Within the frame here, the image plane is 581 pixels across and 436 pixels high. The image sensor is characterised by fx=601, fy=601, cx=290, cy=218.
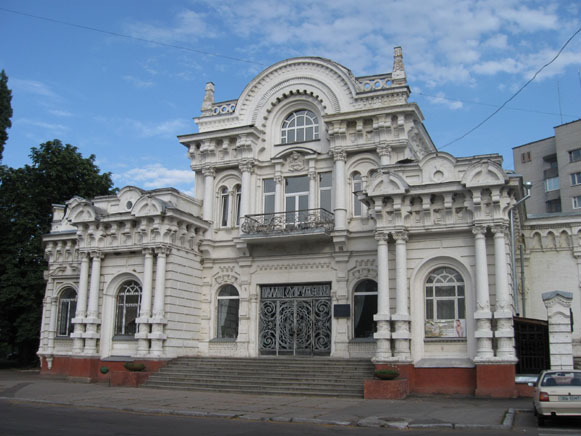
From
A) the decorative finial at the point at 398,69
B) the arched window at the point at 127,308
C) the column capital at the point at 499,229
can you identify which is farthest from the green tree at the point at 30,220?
the column capital at the point at 499,229

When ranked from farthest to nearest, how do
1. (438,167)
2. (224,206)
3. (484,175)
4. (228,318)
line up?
1. (224,206)
2. (228,318)
3. (438,167)
4. (484,175)

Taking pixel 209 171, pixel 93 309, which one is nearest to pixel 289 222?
pixel 209 171

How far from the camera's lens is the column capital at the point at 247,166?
2789 centimetres

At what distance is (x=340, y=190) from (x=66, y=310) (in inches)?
603

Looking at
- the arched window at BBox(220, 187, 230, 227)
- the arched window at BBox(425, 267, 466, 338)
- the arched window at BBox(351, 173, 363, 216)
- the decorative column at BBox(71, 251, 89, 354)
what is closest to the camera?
the arched window at BBox(425, 267, 466, 338)

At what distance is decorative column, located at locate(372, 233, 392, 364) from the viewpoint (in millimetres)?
21438

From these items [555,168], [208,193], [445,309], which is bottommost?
[445,309]

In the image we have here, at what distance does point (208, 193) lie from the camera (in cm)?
2853

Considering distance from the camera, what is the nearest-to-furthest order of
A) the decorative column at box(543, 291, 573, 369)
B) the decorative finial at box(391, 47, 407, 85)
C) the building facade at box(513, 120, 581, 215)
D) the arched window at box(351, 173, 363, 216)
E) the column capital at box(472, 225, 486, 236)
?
the decorative column at box(543, 291, 573, 369) < the column capital at box(472, 225, 486, 236) < the arched window at box(351, 173, 363, 216) < the decorative finial at box(391, 47, 407, 85) < the building facade at box(513, 120, 581, 215)

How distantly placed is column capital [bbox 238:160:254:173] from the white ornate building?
0.34 ft

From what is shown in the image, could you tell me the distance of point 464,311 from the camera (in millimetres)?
21734

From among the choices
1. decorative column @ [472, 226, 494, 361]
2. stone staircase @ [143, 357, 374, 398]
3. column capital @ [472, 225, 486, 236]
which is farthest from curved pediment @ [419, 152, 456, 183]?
stone staircase @ [143, 357, 374, 398]

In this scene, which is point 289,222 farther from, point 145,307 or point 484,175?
point 484,175

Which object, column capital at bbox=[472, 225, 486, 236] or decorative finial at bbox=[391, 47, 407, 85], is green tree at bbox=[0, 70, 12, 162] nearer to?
decorative finial at bbox=[391, 47, 407, 85]
